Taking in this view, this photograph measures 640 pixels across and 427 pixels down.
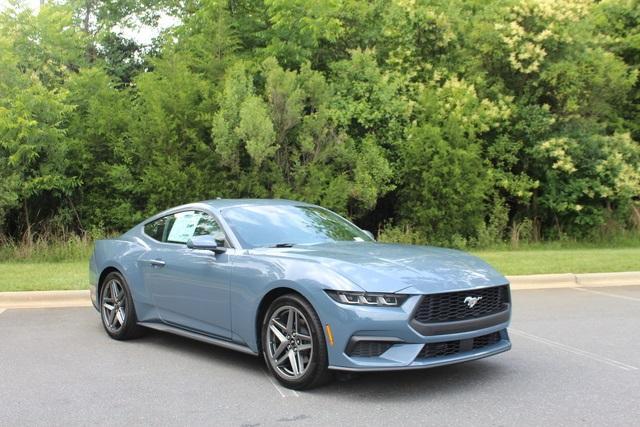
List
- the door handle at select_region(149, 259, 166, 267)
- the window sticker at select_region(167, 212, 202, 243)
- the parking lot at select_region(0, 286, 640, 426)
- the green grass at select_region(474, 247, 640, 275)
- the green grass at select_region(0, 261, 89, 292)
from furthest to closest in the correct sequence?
the green grass at select_region(474, 247, 640, 275) < the green grass at select_region(0, 261, 89, 292) < the window sticker at select_region(167, 212, 202, 243) < the door handle at select_region(149, 259, 166, 267) < the parking lot at select_region(0, 286, 640, 426)

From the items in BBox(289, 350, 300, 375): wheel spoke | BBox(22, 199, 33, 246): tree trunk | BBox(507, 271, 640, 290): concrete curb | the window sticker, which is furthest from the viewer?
BBox(22, 199, 33, 246): tree trunk

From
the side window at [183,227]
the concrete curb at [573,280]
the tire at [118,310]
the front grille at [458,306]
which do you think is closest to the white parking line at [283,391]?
the front grille at [458,306]

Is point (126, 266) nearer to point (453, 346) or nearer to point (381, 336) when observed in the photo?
point (381, 336)

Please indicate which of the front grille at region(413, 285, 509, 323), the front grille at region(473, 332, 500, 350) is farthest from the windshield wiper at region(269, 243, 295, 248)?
the front grille at region(473, 332, 500, 350)

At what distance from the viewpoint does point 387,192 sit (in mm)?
18125

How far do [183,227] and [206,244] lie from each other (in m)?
1.07

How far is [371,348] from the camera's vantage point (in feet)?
16.8

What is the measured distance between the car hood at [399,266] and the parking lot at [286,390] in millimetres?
847

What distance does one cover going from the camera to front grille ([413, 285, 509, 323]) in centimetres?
514

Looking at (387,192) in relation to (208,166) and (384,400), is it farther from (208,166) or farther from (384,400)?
(384,400)

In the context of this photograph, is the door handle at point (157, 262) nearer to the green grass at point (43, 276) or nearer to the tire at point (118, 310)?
the tire at point (118, 310)

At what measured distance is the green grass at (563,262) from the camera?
12570mm

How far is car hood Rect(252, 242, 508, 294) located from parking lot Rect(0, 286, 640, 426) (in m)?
0.85

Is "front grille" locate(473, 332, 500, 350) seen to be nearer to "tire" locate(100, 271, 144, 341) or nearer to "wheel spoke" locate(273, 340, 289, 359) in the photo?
"wheel spoke" locate(273, 340, 289, 359)
